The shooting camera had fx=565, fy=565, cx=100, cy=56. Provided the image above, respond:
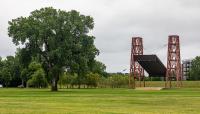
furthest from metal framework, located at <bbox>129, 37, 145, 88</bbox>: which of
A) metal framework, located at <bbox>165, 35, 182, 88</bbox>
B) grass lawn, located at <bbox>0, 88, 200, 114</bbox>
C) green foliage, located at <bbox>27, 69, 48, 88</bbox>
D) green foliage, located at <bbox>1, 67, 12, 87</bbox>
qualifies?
grass lawn, located at <bbox>0, 88, 200, 114</bbox>

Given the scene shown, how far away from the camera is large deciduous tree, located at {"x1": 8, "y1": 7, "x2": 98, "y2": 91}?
97.1 m

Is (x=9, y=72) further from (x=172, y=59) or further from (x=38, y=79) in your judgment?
(x=172, y=59)

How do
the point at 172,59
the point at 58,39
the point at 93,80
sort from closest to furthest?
the point at 58,39 → the point at 172,59 → the point at 93,80

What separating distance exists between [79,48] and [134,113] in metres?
68.9

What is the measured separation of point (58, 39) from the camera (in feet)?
322

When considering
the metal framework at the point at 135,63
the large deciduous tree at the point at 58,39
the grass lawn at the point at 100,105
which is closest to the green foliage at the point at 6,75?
the metal framework at the point at 135,63

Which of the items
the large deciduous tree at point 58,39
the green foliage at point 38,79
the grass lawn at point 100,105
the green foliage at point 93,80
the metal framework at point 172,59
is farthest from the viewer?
the green foliage at point 93,80

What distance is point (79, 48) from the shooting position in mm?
97500

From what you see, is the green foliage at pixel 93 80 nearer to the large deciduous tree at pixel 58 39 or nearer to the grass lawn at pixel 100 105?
the large deciduous tree at pixel 58 39

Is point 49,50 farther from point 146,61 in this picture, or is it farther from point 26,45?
point 146,61

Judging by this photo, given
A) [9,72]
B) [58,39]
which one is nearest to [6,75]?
[9,72]

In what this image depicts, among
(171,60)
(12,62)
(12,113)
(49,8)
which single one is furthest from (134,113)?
(12,62)

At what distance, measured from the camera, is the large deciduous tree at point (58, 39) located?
318ft

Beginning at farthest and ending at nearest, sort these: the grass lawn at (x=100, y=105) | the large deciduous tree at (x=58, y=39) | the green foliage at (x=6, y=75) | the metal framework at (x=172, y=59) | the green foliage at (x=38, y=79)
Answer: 1. the green foliage at (x=6, y=75)
2. the green foliage at (x=38, y=79)
3. the metal framework at (x=172, y=59)
4. the large deciduous tree at (x=58, y=39)
5. the grass lawn at (x=100, y=105)
